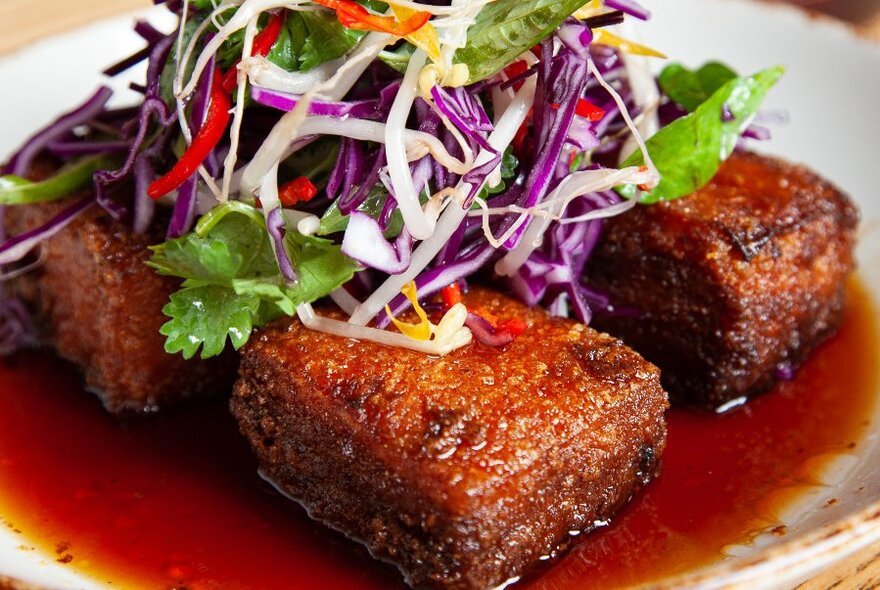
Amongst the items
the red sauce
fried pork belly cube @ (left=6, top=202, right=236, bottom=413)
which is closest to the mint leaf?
fried pork belly cube @ (left=6, top=202, right=236, bottom=413)

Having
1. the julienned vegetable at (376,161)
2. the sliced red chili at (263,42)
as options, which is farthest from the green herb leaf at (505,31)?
the sliced red chili at (263,42)

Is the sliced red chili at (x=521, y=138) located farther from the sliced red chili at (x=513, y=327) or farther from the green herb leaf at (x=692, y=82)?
the green herb leaf at (x=692, y=82)

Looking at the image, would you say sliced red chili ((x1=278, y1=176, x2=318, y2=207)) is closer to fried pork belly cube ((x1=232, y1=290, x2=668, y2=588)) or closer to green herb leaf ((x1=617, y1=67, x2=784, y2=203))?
fried pork belly cube ((x1=232, y1=290, x2=668, y2=588))

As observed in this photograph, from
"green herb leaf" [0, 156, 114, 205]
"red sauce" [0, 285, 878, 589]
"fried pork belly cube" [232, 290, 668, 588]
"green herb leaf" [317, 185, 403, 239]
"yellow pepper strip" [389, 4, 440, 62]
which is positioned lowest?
"red sauce" [0, 285, 878, 589]


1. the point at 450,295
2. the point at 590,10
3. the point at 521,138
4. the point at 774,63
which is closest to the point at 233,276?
the point at 450,295

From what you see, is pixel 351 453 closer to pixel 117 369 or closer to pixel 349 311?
pixel 349 311
